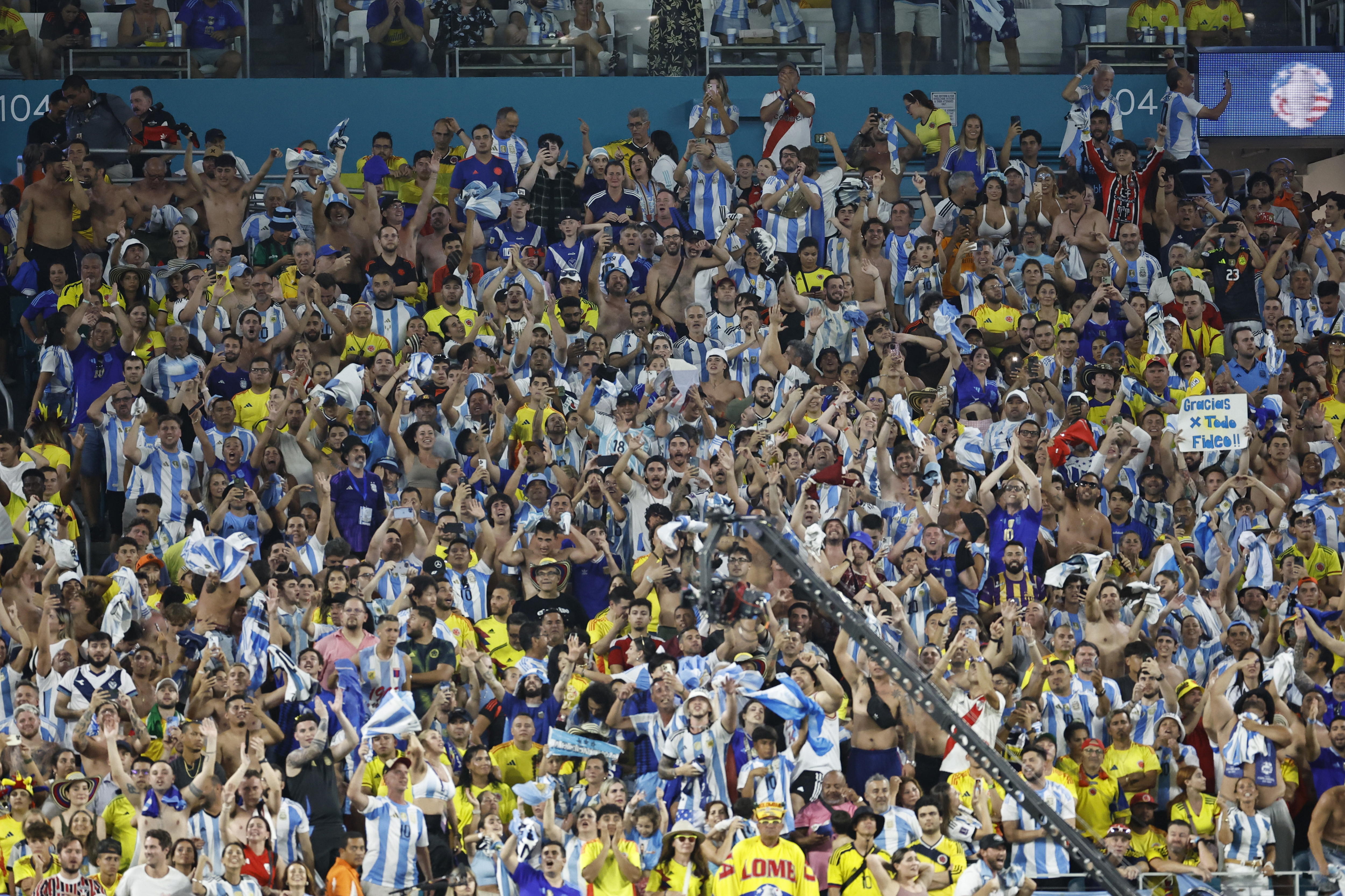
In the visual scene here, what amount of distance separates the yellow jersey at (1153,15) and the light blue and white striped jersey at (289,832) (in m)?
12.5

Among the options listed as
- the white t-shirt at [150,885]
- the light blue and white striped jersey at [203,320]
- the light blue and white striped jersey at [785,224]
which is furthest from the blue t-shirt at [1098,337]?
the white t-shirt at [150,885]

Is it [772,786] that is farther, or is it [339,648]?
[339,648]

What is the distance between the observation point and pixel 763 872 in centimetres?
1289

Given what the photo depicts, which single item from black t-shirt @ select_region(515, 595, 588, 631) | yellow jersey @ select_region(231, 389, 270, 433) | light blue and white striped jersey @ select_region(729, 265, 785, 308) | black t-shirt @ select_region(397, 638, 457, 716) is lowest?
black t-shirt @ select_region(397, 638, 457, 716)

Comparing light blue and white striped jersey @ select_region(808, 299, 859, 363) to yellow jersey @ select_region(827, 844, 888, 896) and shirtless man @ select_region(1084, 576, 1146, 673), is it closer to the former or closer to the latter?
shirtless man @ select_region(1084, 576, 1146, 673)

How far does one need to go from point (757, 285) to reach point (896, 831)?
20.3 ft

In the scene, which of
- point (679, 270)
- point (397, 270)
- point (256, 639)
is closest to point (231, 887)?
point (256, 639)

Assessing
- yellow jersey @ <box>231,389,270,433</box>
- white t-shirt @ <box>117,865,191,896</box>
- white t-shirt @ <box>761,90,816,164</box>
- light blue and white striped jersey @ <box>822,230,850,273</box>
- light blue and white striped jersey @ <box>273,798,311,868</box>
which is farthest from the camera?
white t-shirt @ <box>761,90,816,164</box>

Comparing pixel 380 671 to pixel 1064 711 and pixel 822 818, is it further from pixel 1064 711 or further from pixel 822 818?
pixel 1064 711

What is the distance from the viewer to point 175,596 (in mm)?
14430

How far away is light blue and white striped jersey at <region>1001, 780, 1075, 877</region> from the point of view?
534 inches

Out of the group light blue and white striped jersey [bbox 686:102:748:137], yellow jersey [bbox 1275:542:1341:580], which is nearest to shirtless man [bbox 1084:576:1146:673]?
yellow jersey [bbox 1275:542:1341:580]

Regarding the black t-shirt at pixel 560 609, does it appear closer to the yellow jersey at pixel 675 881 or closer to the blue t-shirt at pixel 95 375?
the yellow jersey at pixel 675 881

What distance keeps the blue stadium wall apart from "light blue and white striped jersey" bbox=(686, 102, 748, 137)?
452 millimetres
